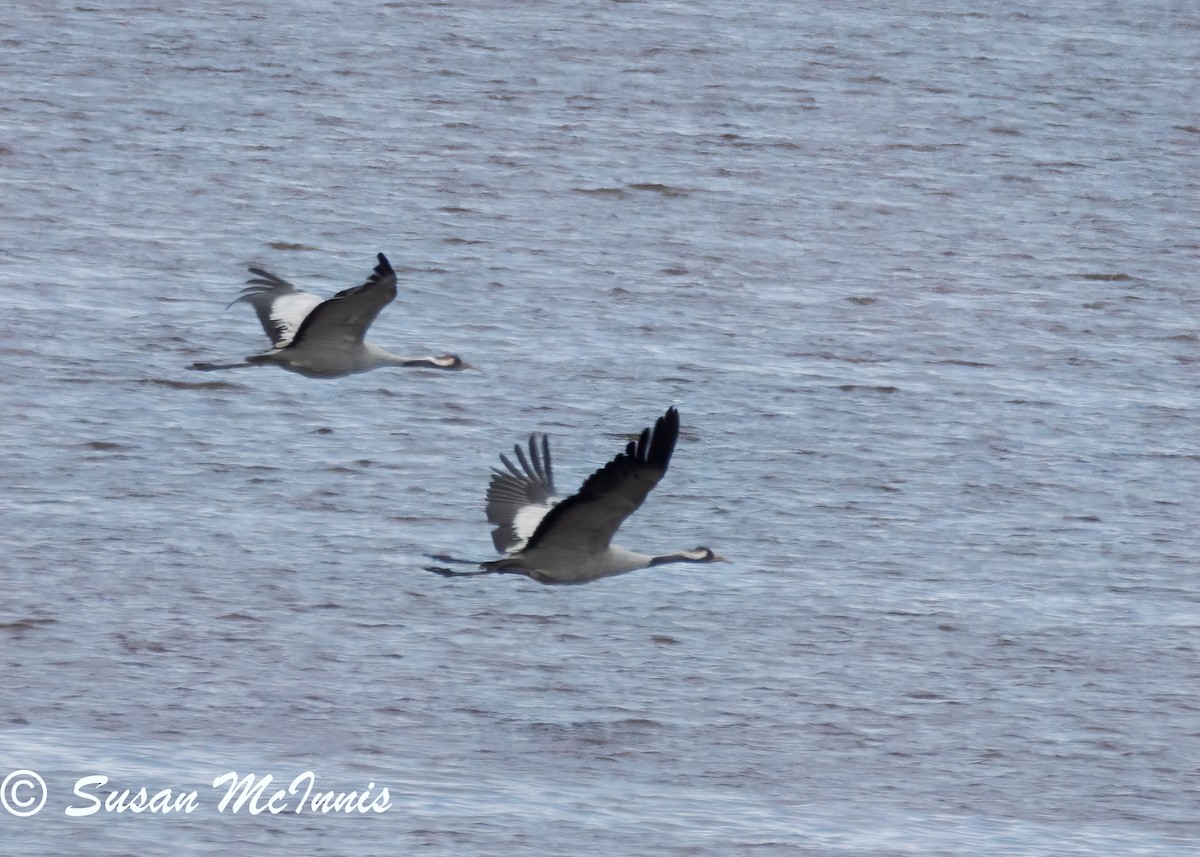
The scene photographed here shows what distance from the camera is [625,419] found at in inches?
512

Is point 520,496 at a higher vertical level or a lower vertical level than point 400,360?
lower

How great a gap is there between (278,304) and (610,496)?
8.76ft

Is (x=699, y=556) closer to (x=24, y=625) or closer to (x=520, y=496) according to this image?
(x=520, y=496)

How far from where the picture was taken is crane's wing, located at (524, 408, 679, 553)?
7.98m

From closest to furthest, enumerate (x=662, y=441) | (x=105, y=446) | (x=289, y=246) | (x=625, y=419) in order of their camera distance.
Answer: (x=662, y=441) → (x=105, y=446) → (x=625, y=419) → (x=289, y=246)

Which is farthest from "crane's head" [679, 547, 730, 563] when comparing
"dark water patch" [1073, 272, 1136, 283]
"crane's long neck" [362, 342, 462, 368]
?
"dark water patch" [1073, 272, 1136, 283]

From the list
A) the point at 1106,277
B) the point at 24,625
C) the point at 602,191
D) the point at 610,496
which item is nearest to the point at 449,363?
the point at 24,625

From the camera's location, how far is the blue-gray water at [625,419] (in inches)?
370

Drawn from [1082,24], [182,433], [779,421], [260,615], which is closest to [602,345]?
[779,421]

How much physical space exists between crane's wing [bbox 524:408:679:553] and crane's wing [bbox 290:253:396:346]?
1077 millimetres

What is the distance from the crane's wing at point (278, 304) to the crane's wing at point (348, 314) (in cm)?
42

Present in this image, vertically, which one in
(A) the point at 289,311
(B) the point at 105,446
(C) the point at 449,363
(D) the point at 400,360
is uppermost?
(A) the point at 289,311

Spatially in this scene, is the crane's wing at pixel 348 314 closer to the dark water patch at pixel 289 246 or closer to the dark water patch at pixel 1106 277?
the dark water patch at pixel 289 246

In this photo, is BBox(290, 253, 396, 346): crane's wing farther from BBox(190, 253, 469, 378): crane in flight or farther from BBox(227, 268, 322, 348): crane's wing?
BBox(227, 268, 322, 348): crane's wing
